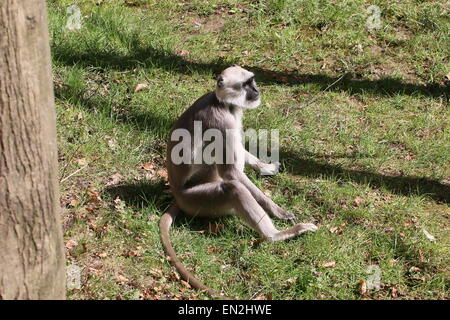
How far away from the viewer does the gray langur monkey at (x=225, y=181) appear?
5.23 m

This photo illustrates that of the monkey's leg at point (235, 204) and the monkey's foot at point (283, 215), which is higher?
the monkey's leg at point (235, 204)

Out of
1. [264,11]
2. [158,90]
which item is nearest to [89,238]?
[158,90]

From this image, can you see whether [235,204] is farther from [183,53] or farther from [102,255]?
[183,53]

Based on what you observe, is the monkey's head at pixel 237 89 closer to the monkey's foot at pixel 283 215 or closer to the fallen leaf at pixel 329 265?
the monkey's foot at pixel 283 215

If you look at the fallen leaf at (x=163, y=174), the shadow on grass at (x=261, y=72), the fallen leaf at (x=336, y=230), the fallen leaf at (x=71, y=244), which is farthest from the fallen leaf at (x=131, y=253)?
the shadow on grass at (x=261, y=72)

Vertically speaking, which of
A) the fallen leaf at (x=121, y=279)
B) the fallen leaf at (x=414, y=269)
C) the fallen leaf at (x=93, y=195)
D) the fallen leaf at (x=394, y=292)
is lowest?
the fallen leaf at (x=394, y=292)

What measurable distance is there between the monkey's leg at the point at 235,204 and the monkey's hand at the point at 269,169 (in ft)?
2.60

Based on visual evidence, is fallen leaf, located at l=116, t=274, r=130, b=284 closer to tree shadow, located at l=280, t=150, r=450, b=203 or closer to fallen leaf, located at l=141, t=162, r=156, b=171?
fallen leaf, located at l=141, t=162, r=156, b=171

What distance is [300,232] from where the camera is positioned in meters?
5.27

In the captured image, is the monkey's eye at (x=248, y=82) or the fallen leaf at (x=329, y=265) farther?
the monkey's eye at (x=248, y=82)

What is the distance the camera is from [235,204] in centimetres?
527

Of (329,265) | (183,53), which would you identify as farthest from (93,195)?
(183,53)

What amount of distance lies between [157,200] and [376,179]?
202cm
